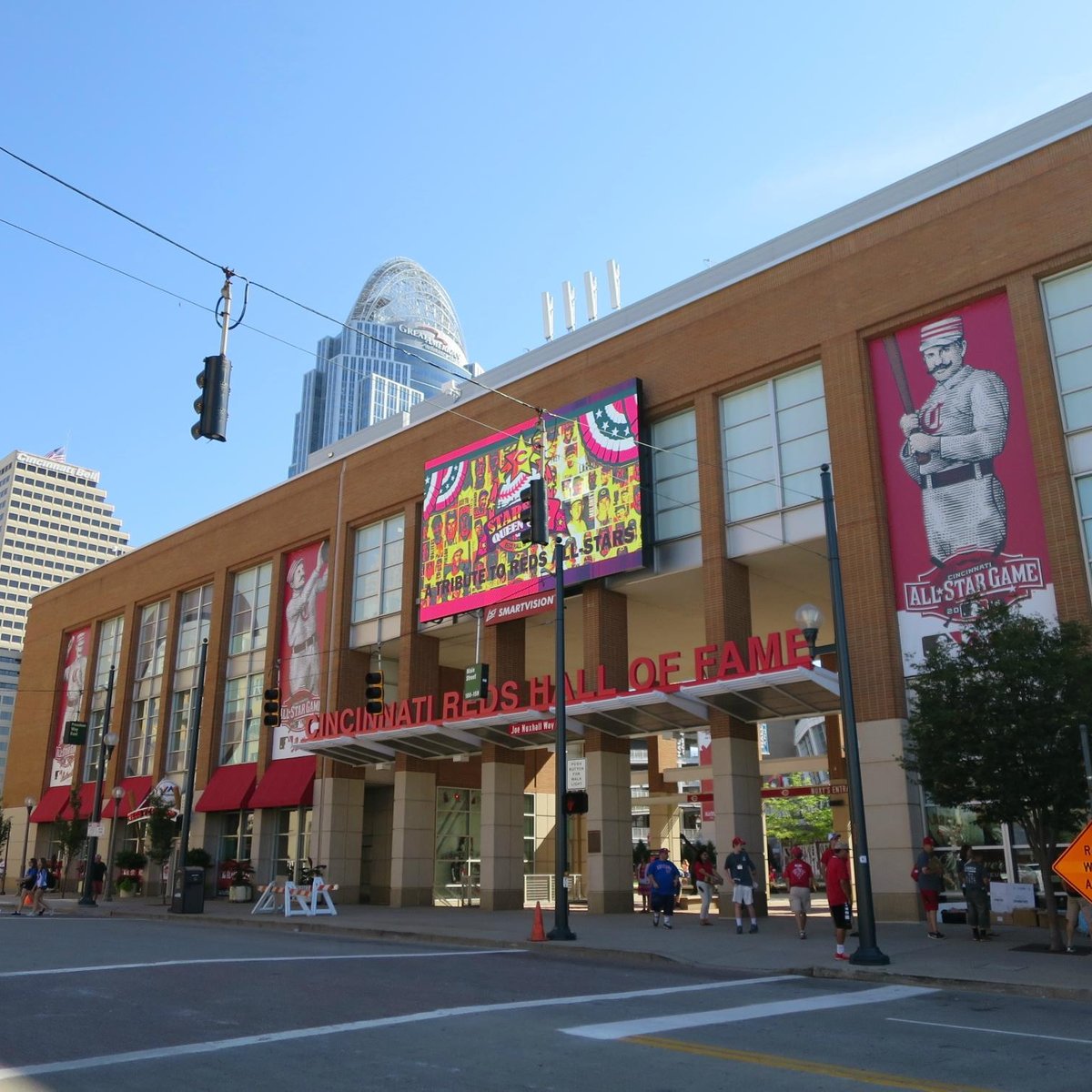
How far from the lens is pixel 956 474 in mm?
23344

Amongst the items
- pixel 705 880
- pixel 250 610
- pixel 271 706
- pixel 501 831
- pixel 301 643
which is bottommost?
pixel 705 880

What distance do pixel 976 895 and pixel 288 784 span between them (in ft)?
80.6

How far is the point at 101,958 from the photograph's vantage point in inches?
613

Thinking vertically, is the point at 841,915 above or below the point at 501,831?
below

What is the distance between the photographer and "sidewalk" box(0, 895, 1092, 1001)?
46.8ft

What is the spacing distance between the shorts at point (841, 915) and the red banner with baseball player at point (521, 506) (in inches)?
489

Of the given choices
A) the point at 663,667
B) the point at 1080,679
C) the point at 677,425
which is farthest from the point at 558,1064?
the point at 677,425

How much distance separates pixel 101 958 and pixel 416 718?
15.5 metres

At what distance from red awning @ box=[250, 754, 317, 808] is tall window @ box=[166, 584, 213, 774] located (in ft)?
23.6

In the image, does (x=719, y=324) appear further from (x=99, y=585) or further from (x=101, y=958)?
(x=99, y=585)

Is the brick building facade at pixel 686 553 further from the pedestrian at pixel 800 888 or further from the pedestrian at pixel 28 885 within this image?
the pedestrian at pixel 28 885

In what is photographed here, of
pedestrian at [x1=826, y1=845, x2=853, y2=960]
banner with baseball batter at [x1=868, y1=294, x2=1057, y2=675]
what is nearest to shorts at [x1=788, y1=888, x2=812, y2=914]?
pedestrian at [x1=826, y1=845, x2=853, y2=960]

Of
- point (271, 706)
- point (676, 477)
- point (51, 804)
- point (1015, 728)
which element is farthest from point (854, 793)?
point (51, 804)

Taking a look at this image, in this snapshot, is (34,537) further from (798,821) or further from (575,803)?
(575,803)
